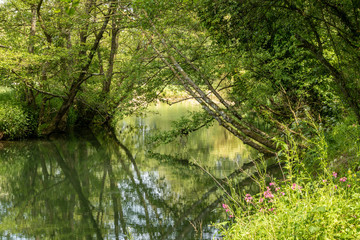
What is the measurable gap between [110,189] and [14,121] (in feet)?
26.8

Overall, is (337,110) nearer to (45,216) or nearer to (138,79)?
(138,79)

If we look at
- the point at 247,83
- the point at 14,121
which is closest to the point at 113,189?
the point at 247,83

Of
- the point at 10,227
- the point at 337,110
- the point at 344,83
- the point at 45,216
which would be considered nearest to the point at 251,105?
the point at 337,110

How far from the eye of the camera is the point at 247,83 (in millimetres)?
10227

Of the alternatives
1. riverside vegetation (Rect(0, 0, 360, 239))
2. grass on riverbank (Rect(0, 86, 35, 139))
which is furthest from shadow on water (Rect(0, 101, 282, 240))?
riverside vegetation (Rect(0, 0, 360, 239))

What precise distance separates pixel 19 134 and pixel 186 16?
8976 mm

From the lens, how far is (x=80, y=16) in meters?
13.4

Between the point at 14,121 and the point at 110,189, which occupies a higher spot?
the point at 14,121

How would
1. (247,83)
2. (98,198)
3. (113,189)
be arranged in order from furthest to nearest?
(247,83) → (113,189) → (98,198)

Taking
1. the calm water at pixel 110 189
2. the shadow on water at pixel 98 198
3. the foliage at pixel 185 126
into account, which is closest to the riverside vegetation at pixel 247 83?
the foliage at pixel 185 126

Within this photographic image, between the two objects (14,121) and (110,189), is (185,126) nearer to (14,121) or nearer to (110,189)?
(110,189)

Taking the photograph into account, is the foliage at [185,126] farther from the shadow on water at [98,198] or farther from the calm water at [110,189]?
the shadow on water at [98,198]

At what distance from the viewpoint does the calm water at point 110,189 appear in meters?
6.02

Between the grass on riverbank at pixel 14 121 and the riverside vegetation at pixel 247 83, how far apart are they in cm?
4
